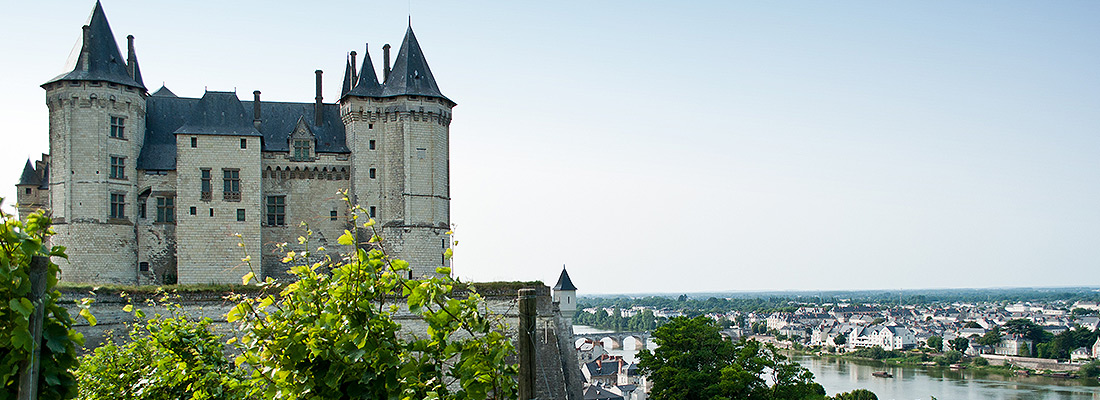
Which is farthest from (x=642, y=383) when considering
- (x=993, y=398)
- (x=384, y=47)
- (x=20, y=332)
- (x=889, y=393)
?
(x=20, y=332)

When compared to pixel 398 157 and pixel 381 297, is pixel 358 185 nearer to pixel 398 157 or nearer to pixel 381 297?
pixel 398 157

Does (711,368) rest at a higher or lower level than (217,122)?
lower

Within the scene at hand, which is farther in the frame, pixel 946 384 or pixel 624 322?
pixel 624 322

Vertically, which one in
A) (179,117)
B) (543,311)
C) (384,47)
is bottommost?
(543,311)

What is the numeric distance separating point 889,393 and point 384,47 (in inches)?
1756

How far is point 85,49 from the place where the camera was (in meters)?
29.8

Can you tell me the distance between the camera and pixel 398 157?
105ft

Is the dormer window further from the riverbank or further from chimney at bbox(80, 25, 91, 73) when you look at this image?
the riverbank

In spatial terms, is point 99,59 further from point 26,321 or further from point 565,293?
point 26,321

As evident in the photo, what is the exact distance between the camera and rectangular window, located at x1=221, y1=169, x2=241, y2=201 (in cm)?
3172

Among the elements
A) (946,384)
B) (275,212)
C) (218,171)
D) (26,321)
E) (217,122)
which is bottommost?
(946,384)

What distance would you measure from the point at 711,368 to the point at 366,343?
85.7 ft

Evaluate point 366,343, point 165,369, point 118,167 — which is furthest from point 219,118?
point 366,343

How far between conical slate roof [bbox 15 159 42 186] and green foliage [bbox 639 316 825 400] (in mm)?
24645
